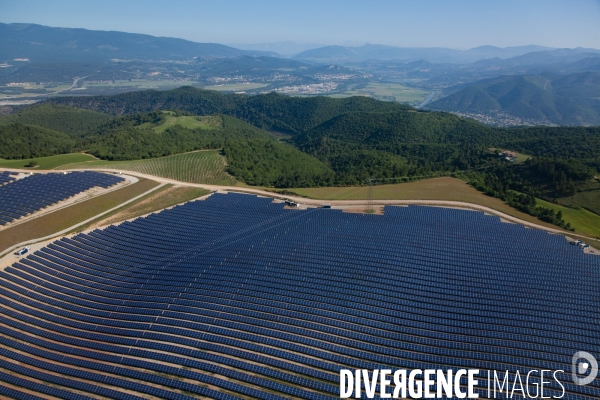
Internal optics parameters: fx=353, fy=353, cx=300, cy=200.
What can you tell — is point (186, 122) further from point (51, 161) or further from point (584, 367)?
point (584, 367)

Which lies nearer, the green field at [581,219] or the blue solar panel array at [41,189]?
the blue solar panel array at [41,189]

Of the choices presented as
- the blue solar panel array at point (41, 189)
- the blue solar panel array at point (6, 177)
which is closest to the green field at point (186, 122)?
the blue solar panel array at point (6, 177)

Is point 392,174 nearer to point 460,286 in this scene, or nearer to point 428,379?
point 460,286

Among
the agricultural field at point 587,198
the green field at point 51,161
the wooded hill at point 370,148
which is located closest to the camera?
the agricultural field at point 587,198

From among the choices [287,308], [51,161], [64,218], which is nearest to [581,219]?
[287,308]

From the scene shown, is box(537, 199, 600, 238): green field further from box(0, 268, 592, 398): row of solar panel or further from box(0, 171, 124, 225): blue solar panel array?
box(0, 171, 124, 225): blue solar panel array

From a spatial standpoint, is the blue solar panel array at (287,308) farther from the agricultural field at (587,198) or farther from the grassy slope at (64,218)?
the agricultural field at (587,198)

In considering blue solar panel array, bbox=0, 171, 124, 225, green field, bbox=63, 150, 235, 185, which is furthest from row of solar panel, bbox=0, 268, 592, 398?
green field, bbox=63, 150, 235, 185
